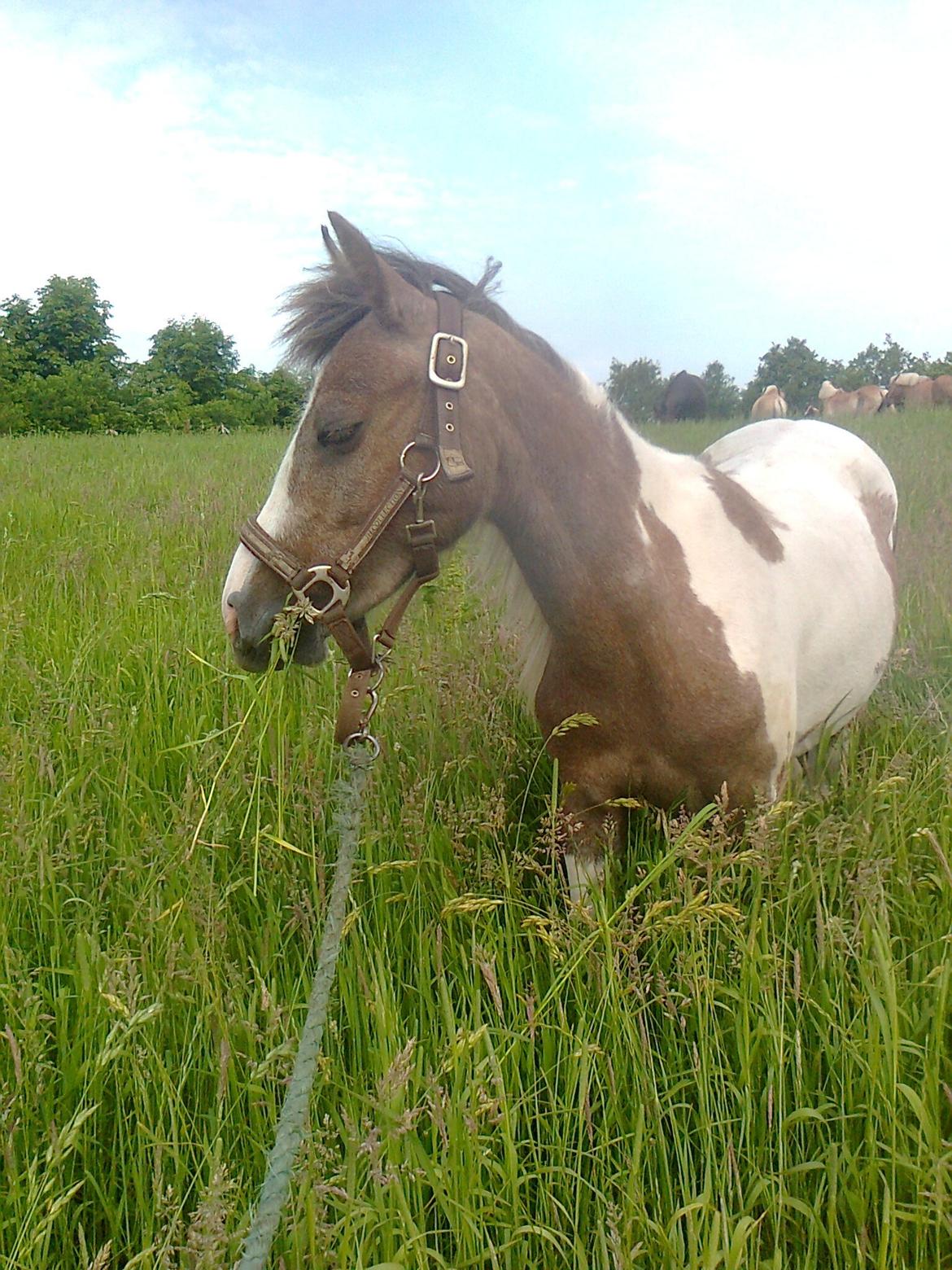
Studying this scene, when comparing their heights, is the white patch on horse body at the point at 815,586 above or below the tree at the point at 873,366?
below

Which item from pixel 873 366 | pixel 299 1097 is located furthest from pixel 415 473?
pixel 873 366

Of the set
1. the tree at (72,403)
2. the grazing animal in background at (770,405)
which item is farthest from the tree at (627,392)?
the tree at (72,403)

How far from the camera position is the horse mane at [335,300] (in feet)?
6.15

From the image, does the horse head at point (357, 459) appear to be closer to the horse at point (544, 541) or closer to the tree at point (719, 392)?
the horse at point (544, 541)

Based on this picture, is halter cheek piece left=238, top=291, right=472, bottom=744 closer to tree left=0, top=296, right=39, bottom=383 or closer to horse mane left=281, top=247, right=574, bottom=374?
horse mane left=281, top=247, right=574, bottom=374

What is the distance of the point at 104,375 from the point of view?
1220 inches

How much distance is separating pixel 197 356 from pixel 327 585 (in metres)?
37.0

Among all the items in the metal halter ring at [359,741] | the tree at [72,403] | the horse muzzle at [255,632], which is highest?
the tree at [72,403]

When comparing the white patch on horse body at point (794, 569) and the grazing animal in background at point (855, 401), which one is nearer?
the white patch on horse body at point (794, 569)

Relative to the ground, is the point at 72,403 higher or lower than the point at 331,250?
higher

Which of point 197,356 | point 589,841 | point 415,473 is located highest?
point 197,356

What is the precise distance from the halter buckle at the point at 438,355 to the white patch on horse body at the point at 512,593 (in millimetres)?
366

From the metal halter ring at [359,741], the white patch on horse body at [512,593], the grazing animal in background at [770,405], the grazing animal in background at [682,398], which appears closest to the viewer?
the metal halter ring at [359,741]

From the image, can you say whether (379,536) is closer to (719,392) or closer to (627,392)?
(627,392)
